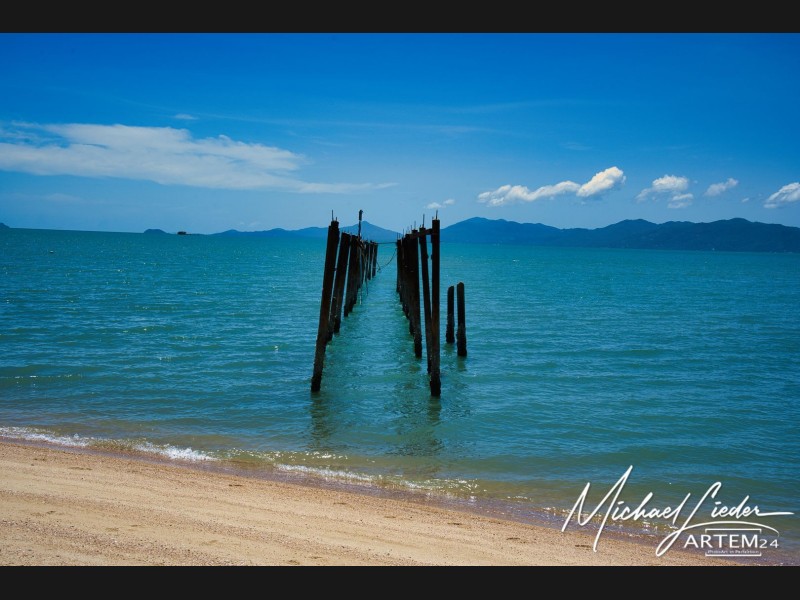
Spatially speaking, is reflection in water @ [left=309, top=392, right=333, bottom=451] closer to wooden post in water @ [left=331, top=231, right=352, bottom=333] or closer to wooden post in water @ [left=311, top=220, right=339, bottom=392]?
wooden post in water @ [left=311, top=220, right=339, bottom=392]

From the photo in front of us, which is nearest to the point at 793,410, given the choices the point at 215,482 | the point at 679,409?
the point at 679,409

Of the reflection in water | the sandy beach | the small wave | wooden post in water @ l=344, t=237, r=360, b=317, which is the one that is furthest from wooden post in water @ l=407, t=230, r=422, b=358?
the sandy beach

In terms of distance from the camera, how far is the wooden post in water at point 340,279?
1806 centimetres

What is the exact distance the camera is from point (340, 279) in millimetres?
18062

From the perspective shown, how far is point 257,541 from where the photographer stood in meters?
6.51

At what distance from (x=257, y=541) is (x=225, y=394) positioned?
7.60 metres

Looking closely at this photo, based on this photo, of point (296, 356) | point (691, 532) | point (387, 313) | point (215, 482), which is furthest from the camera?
point (387, 313)

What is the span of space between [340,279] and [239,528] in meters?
11.6

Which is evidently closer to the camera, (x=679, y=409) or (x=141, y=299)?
(x=679, y=409)

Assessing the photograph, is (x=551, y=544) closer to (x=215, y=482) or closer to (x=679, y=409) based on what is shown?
(x=215, y=482)

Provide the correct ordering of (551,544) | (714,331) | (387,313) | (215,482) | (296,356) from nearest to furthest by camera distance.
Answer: (551,544) → (215,482) → (296,356) → (714,331) → (387,313)

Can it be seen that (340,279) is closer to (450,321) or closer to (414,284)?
(414,284)

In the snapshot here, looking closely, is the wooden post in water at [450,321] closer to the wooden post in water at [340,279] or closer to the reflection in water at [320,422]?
the wooden post in water at [340,279]

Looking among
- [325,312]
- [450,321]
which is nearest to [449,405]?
[325,312]
